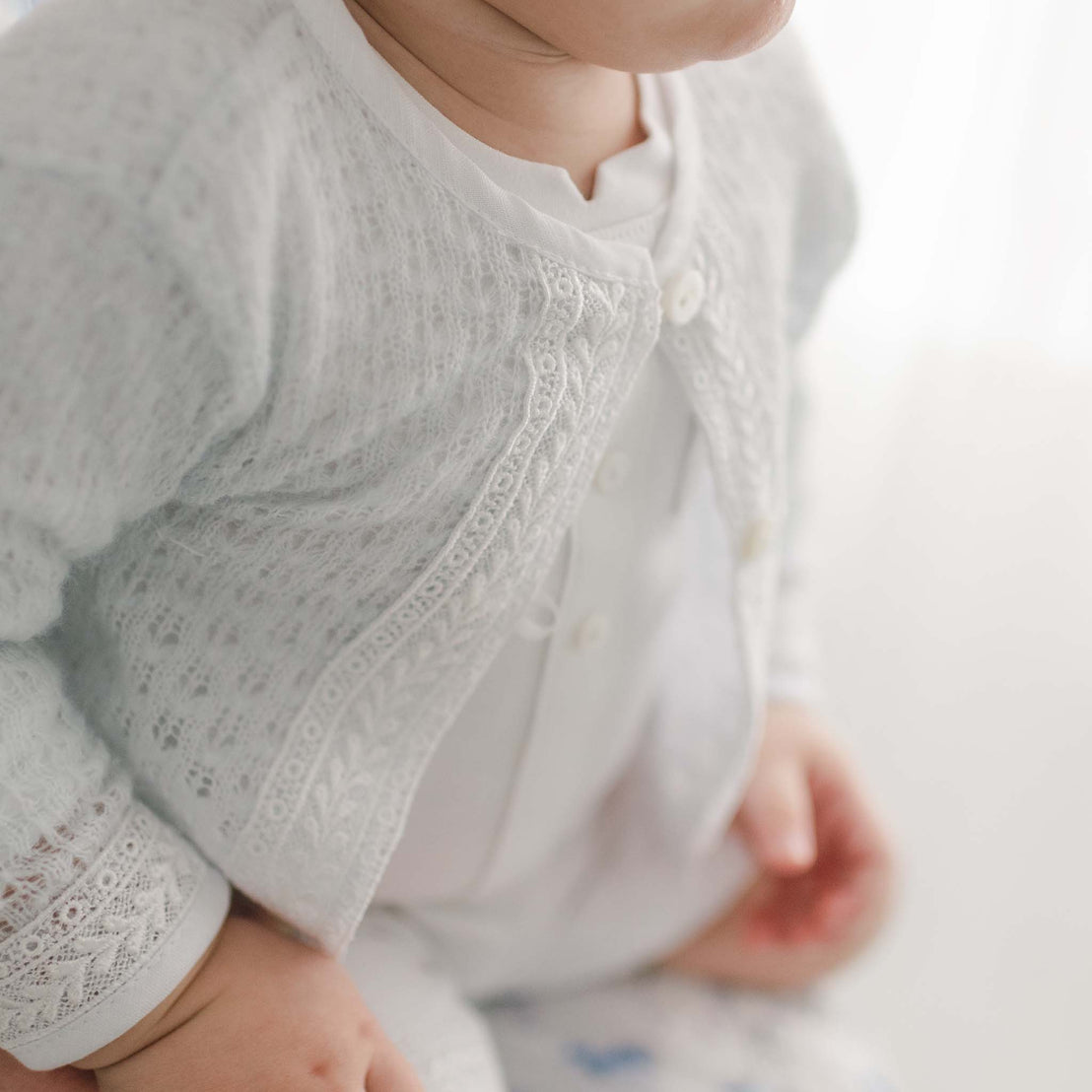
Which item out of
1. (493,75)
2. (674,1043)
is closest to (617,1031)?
(674,1043)

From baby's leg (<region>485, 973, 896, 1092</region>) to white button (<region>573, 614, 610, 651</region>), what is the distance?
283 millimetres

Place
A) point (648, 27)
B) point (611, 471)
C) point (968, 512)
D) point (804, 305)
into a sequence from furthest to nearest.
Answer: point (968, 512)
point (804, 305)
point (611, 471)
point (648, 27)

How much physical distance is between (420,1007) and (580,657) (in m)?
0.20

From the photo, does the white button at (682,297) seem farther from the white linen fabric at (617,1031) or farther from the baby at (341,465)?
the white linen fabric at (617,1031)

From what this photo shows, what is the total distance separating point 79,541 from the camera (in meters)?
0.44

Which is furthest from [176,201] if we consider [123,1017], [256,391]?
[123,1017]

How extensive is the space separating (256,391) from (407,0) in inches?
6.1

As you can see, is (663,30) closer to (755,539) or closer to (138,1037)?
(755,539)

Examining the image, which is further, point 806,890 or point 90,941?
point 806,890

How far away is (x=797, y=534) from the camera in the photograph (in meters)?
0.81

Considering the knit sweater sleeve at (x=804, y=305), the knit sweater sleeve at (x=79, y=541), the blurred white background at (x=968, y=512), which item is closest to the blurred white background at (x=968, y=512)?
the blurred white background at (x=968, y=512)

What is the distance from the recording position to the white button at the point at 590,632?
1.90 feet

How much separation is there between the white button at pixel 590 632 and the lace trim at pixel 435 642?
0.22 ft

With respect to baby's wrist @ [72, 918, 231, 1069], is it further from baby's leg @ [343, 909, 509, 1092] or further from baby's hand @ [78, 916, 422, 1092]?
baby's leg @ [343, 909, 509, 1092]
